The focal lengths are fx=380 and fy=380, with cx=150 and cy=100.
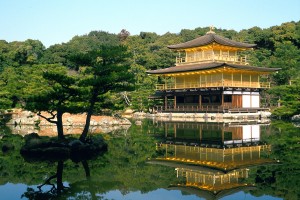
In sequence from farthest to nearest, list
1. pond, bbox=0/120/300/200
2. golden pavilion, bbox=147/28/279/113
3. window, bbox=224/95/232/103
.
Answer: window, bbox=224/95/232/103, golden pavilion, bbox=147/28/279/113, pond, bbox=0/120/300/200

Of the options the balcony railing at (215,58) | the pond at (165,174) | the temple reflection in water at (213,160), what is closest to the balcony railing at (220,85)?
the balcony railing at (215,58)

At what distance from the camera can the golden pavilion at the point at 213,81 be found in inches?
1757

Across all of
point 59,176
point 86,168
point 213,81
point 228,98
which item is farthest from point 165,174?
point 213,81

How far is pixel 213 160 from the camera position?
14.9 m

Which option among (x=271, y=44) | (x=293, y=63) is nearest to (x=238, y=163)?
(x=293, y=63)

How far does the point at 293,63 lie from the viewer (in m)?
54.2

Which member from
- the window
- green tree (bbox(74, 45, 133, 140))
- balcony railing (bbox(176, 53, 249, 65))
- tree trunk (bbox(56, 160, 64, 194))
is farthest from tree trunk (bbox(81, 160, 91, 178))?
balcony railing (bbox(176, 53, 249, 65))

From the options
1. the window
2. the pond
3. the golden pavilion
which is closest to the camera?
the pond

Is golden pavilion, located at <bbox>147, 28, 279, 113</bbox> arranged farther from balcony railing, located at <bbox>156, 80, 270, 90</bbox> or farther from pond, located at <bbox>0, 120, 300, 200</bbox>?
pond, located at <bbox>0, 120, 300, 200</bbox>

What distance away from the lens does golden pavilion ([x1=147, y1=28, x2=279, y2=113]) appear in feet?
146

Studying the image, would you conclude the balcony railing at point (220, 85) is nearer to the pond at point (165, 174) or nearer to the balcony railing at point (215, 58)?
the balcony railing at point (215, 58)

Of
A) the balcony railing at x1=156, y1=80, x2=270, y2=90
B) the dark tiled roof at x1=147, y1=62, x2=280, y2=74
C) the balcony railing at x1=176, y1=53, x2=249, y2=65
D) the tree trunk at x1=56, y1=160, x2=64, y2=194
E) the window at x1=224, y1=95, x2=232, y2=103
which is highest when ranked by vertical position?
the balcony railing at x1=176, y1=53, x2=249, y2=65

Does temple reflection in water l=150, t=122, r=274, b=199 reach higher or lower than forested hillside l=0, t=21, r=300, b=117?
lower

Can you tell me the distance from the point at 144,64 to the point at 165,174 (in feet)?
206
